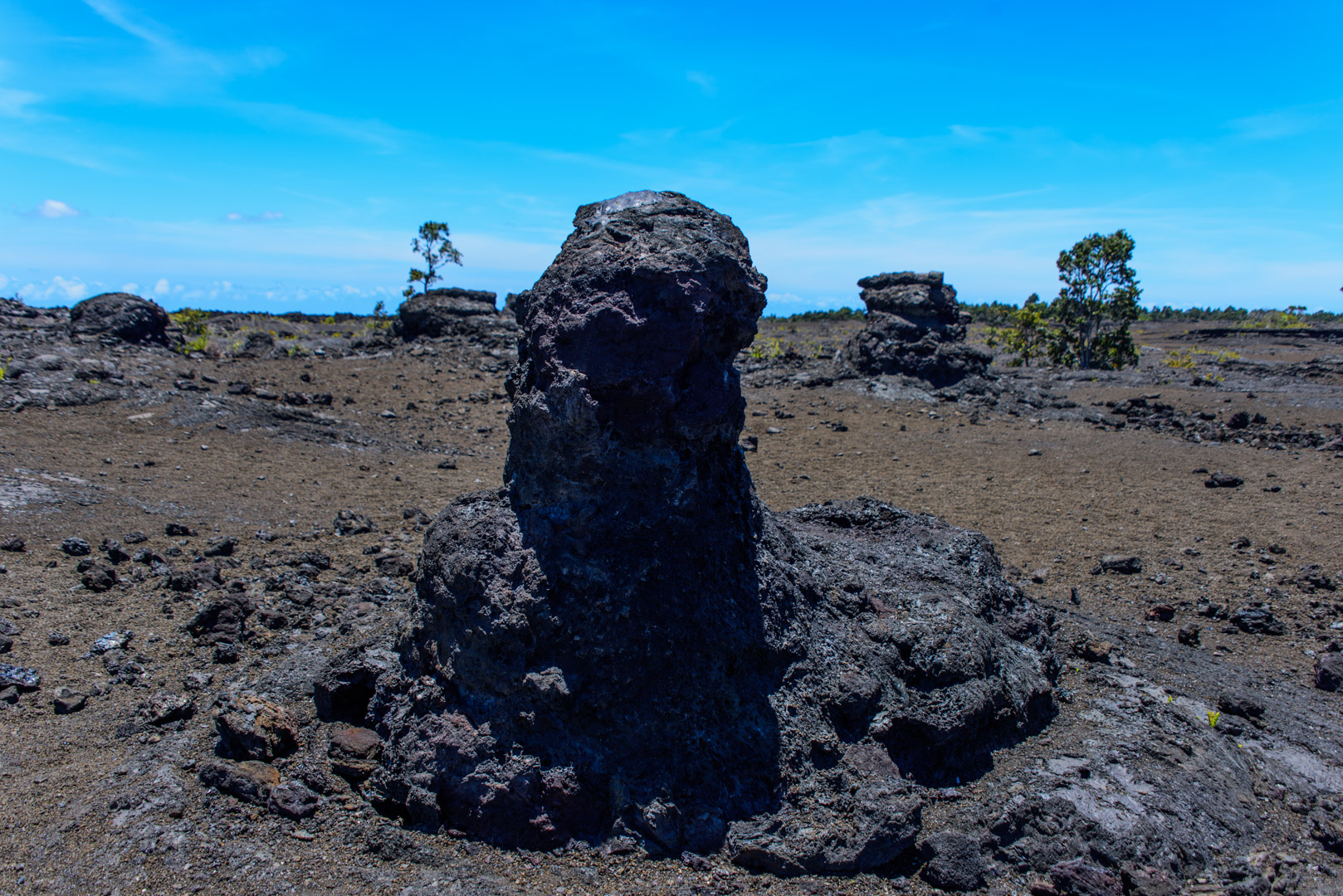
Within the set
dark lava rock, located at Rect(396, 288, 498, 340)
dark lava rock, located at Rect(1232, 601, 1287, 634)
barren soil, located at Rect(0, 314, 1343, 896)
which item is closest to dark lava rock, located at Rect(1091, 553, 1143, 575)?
barren soil, located at Rect(0, 314, 1343, 896)

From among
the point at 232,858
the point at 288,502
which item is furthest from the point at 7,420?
the point at 232,858

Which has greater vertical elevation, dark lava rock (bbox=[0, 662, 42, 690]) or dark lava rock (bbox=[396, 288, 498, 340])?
dark lava rock (bbox=[396, 288, 498, 340])

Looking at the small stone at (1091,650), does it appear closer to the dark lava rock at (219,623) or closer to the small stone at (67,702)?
the dark lava rock at (219,623)

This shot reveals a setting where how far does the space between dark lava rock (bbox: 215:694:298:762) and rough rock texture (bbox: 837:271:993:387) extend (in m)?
14.5

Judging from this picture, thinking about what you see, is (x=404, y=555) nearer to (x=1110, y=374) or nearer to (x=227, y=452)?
(x=227, y=452)

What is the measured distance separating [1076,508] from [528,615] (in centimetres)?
777

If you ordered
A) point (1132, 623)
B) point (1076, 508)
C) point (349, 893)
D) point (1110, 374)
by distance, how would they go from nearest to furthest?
1. point (349, 893)
2. point (1132, 623)
3. point (1076, 508)
4. point (1110, 374)

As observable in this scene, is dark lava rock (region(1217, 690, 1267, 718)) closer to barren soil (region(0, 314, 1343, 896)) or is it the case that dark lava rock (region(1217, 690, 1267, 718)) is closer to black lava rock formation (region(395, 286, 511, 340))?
barren soil (region(0, 314, 1343, 896))

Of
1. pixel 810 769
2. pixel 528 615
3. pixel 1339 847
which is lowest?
pixel 1339 847

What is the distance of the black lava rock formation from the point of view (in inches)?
754

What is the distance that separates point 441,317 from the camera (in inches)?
756

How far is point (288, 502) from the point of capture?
310 inches

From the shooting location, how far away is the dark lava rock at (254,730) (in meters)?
3.66

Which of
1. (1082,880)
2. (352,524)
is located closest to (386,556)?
(352,524)
